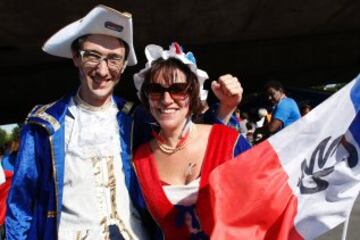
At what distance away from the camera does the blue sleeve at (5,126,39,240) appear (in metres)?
2.35

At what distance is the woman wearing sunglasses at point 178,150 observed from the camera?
2316mm

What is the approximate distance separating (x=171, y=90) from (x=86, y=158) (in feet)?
1.51

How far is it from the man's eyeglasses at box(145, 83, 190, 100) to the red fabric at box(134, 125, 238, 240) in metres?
0.22

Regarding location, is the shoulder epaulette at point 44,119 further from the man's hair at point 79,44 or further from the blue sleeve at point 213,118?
the blue sleeve at point 213,118

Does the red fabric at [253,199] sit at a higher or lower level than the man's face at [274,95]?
higher

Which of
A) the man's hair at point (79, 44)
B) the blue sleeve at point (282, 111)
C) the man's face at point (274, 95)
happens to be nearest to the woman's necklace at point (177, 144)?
the man's hair at point (79, 44)

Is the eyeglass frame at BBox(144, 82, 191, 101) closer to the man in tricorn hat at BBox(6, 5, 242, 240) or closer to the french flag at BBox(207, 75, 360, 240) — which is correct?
the man in tricorn hat at BBox(6, 5, 242, 240)

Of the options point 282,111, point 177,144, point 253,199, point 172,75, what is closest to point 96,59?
point 172,75

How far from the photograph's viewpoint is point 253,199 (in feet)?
7.88

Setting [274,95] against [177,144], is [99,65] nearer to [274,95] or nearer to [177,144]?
[177,144]

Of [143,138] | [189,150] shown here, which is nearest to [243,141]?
[189,150]

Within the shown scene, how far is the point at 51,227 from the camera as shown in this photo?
2330 millimetres

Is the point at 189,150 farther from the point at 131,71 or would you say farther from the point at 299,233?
the point at 131,71

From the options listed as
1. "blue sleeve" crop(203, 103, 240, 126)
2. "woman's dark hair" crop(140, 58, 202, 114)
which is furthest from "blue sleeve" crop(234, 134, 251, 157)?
"woman's dark hair" crop(140, 58, 202, 114)
